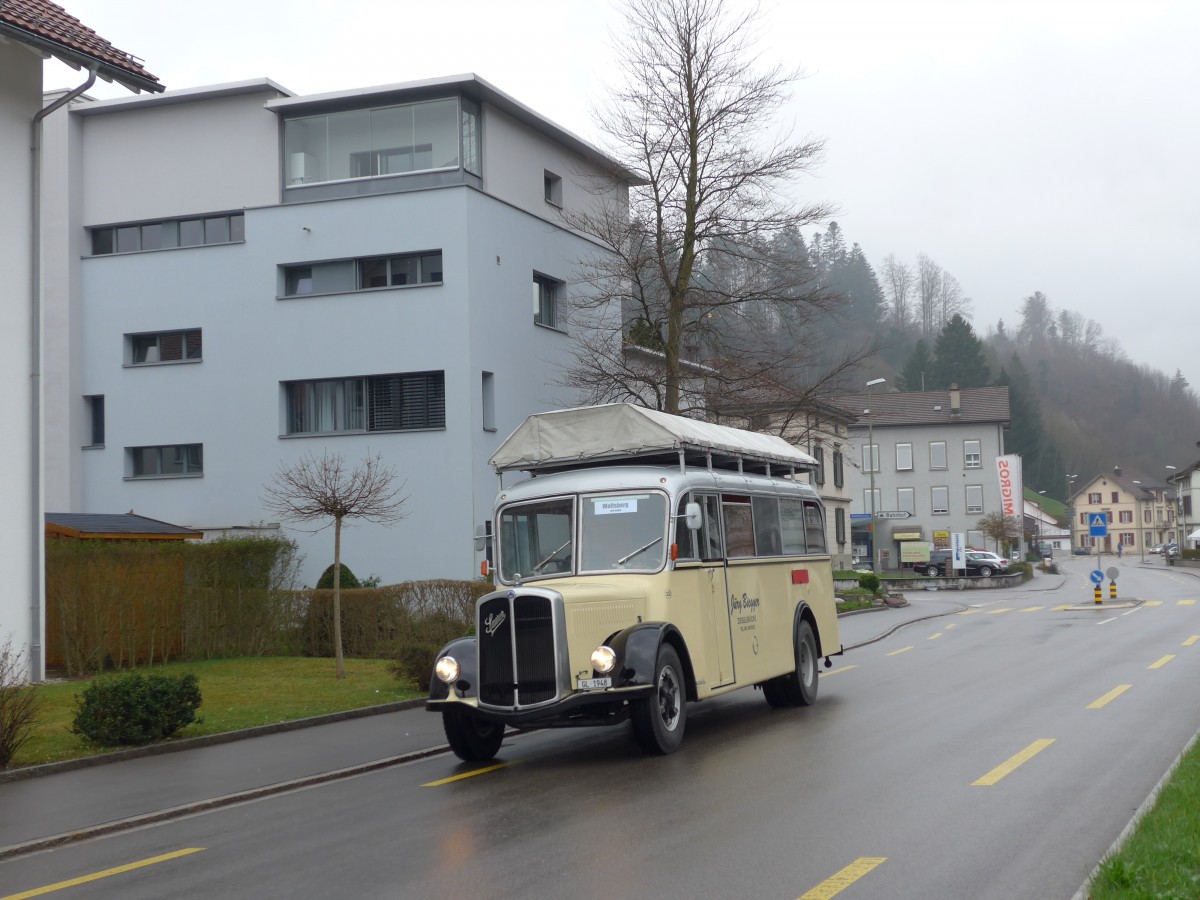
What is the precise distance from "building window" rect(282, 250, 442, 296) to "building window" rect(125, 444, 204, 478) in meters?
5.04

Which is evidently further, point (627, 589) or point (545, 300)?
point (545, 300)

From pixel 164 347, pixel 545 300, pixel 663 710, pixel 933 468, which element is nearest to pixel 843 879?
pixel 663 710

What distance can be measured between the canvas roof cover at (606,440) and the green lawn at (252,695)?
4.59 meters

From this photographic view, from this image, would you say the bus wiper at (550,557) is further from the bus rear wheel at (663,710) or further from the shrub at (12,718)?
the shrub at (12,718)

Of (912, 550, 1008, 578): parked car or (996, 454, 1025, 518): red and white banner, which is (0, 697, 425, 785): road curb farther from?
(996, 454, 1025, 518): red and white banner

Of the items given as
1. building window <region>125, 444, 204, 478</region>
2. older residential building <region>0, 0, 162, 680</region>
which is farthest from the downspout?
building window <region>125, 444, 204, 478</region>

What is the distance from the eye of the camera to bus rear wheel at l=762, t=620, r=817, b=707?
15.4m

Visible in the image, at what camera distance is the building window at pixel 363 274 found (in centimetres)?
3250

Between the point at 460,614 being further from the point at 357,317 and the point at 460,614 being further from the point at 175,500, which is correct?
the point at 175,500

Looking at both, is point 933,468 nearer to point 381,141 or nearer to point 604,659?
point 381,141

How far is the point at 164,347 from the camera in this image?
35062mm

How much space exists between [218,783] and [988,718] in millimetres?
7656

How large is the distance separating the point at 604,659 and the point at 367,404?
74.5 feet

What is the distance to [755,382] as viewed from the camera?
31.2 metres
